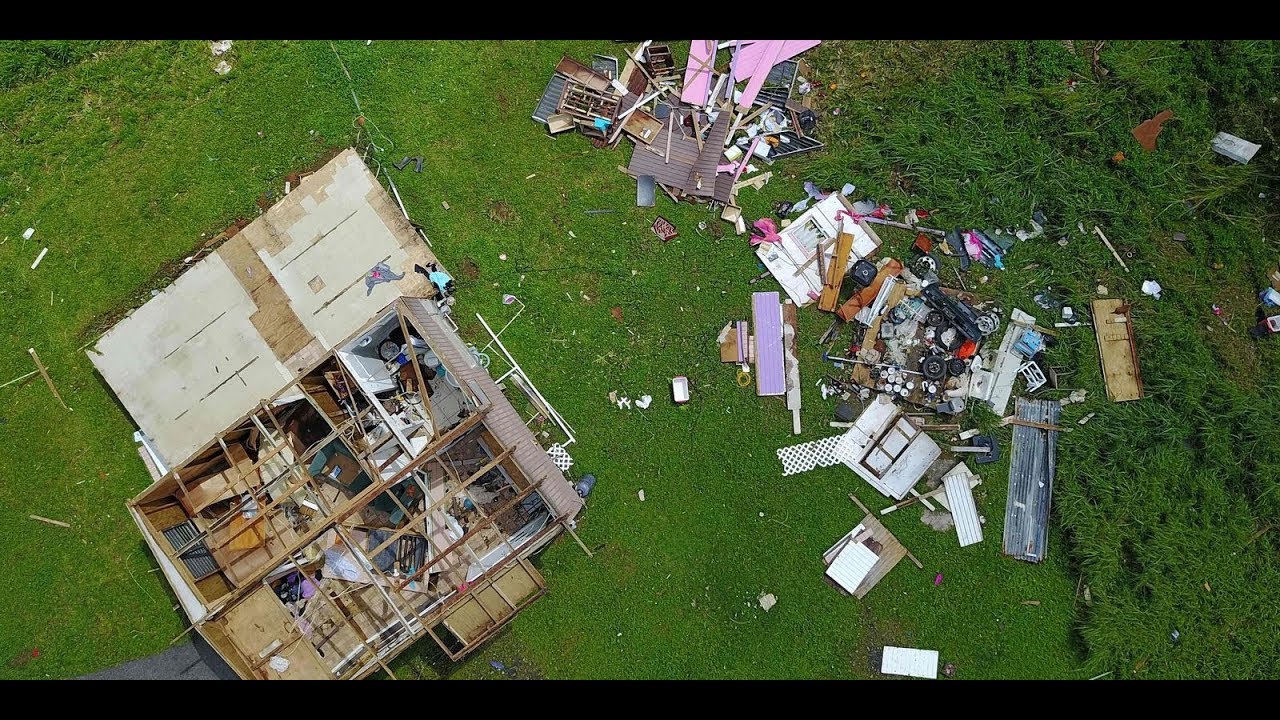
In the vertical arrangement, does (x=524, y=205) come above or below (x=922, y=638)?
above

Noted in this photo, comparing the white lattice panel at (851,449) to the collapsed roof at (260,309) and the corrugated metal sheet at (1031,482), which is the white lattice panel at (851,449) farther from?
the collapsed roof at (260,309)

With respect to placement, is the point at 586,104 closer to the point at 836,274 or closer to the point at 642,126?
the point at 642,126

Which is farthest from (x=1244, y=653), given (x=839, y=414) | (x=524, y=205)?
(x=524, y=205)

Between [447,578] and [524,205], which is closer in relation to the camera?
[447,578]

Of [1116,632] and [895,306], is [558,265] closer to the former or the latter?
[895,306]

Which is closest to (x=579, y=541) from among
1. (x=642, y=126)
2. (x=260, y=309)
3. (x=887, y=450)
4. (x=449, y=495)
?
(x=449, y=495)
